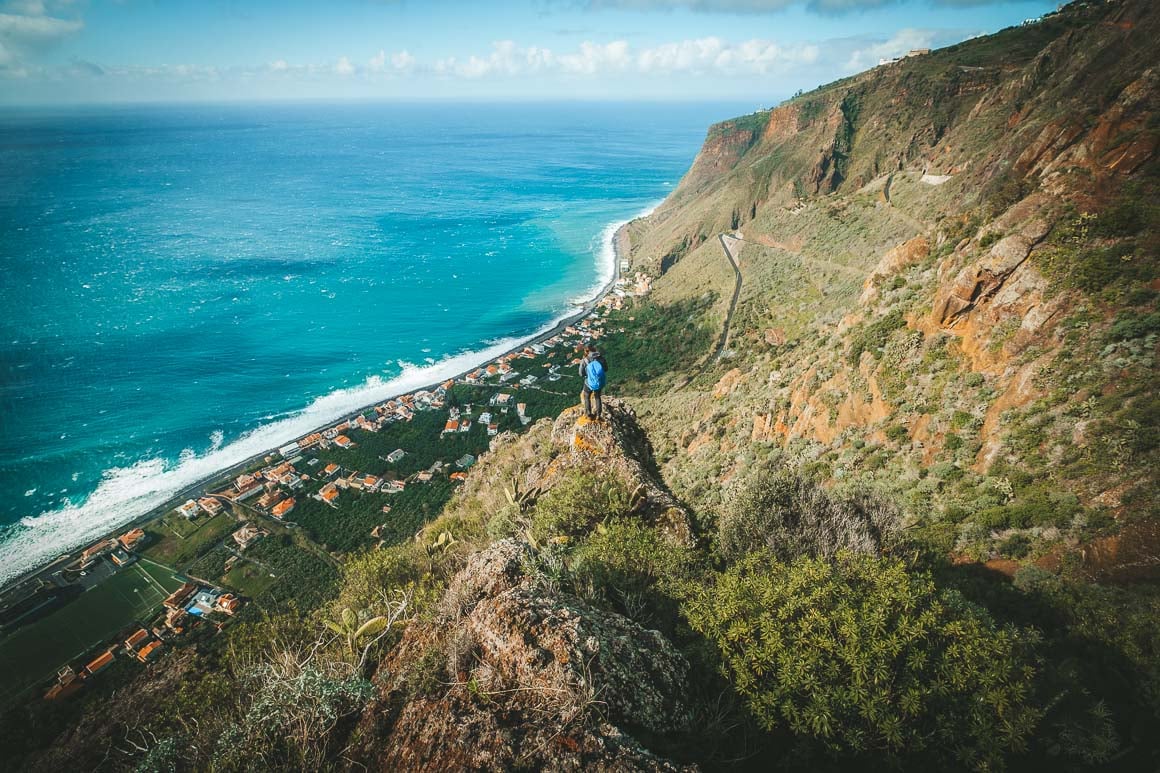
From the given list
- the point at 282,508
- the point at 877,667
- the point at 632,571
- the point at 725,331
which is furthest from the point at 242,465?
the point at 877,667

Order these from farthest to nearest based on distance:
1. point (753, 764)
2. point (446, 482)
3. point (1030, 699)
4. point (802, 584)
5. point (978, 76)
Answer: point (978, 76), point (446, 482), point (802, 584), point (1030, 699), point (753, 764)

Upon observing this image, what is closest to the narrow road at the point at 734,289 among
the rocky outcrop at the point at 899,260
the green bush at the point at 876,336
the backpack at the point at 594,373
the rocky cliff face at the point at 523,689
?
the rocky outcrop at the point at 899,260

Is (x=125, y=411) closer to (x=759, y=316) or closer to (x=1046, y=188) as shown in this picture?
(x=759, y=316)

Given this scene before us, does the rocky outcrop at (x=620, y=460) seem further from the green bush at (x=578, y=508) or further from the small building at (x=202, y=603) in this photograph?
the small building at (x=202, y=603)

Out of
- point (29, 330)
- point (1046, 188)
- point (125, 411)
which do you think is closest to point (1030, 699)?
point (1046, 188)

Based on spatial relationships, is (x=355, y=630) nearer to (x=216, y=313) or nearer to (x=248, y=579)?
(x=248, y=579)

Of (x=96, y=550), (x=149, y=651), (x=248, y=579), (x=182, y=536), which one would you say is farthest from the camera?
(x=182, y=536)
